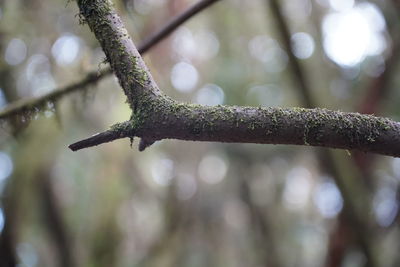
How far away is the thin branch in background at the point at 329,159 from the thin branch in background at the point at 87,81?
573 millimetres

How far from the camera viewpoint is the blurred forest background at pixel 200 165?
9.11 ft

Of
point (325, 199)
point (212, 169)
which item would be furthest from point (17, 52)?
point (325, 199)

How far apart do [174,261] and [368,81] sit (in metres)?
1.65

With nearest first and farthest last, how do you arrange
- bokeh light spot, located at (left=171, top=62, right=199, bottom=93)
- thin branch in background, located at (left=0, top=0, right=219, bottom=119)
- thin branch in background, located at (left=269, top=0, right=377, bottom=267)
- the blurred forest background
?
thin branch in background, located at (left=0, top=0, right=219, bottom=119) → thin branch in background, located at (left=269, top=0, right=377, bottom=267) → the blurred forest background → bokeh light spot, located at (left=171, top=62, right=199, bottom=93)

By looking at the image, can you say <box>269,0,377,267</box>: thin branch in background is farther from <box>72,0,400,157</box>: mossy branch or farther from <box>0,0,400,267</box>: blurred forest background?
<box>72,0,400,157</box>: mossy branch

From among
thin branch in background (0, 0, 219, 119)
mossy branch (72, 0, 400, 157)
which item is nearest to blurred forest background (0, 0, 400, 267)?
thin branch in background (0, 0, 219, 119)

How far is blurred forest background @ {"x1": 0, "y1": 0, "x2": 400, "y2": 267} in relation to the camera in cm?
278

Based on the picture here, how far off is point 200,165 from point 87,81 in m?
2.21

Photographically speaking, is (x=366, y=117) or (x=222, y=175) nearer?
(x=366, y=117)

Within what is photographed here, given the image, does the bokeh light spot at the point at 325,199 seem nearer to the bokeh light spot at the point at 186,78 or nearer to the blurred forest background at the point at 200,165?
the blurred forest background at the point at 200,165

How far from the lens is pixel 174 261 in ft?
10.7

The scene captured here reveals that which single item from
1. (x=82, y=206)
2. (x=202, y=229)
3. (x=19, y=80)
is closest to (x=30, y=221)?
(x=82, y=206)

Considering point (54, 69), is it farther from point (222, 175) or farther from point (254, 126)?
point (254, 126)

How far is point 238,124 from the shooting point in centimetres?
74
